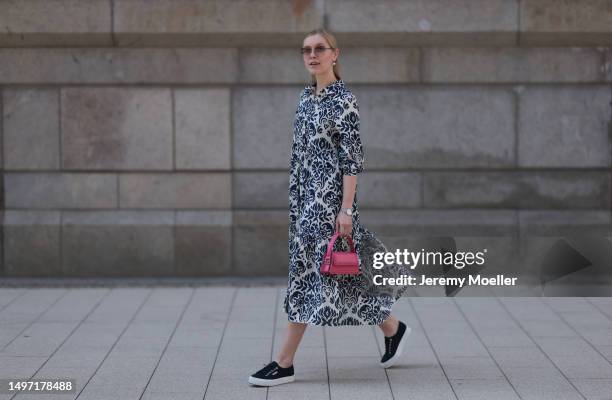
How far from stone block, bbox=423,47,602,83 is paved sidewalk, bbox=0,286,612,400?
2.12 m

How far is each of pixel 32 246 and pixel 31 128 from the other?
1068 mm

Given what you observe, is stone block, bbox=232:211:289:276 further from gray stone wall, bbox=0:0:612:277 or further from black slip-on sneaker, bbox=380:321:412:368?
black slip-on sneaker, bbox=380:321:412:368

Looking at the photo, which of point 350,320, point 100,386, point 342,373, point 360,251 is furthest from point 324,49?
point 100,386

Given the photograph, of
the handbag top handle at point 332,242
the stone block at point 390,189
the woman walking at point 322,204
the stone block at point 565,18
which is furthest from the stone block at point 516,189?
the handbag top handle at point 332,242

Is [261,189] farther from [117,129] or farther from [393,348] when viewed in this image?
[393,348]

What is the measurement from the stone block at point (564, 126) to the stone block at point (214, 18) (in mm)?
2105

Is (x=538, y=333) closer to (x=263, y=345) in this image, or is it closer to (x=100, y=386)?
(x=263, y=345)

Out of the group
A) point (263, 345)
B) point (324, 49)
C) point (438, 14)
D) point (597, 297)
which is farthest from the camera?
point (438, 14)

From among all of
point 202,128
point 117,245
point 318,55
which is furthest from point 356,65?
point 318,55

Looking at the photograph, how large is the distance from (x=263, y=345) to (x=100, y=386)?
133cm

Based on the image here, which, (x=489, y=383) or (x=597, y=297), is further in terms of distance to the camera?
(x=597, y=297)

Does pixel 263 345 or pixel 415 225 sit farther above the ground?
pixel 415 225

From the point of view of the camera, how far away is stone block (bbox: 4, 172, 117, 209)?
29.6 ft

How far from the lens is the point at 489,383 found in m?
5.51
